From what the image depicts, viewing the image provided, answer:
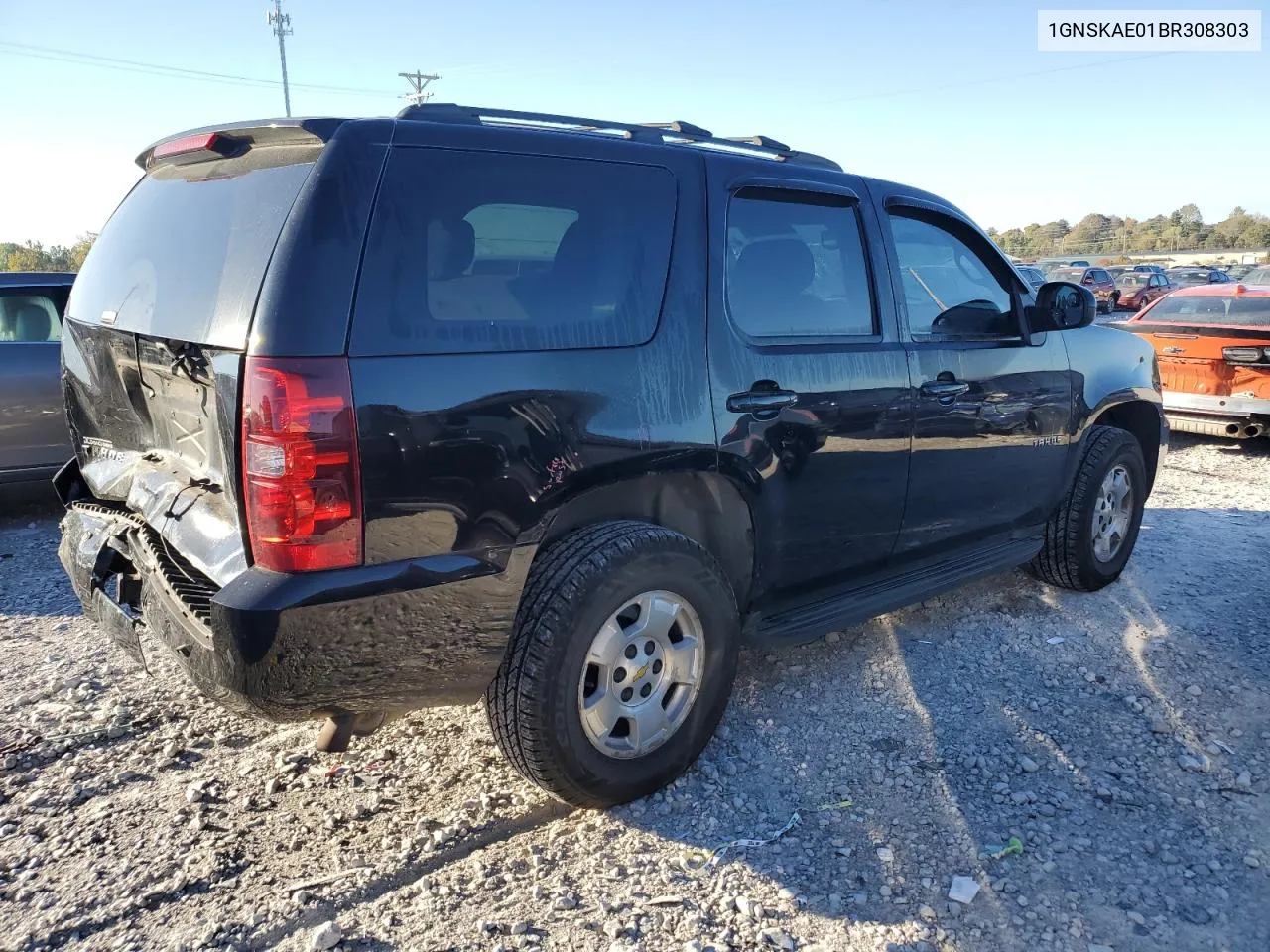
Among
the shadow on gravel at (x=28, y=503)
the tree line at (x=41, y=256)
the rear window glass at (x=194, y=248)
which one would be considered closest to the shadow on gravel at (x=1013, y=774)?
the rear window glass at (x=194, y=248)

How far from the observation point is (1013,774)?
3.06 metres

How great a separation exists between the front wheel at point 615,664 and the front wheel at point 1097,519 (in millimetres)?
2349

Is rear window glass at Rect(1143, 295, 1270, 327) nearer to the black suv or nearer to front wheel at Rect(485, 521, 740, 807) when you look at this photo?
the black suv

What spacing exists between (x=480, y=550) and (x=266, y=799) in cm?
121

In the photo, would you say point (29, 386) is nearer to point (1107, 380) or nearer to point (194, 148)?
point (194, 148)

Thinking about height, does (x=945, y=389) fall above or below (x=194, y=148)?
below

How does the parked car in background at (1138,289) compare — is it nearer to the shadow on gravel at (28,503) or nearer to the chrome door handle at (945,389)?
the chrome door handle at (945,389)

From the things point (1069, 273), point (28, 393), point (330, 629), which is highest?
point (1069, 273)

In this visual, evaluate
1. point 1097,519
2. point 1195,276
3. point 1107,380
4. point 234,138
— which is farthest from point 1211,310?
point 1195,276

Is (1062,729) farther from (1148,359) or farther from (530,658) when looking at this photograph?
(1148,359)

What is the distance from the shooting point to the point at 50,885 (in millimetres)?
2471

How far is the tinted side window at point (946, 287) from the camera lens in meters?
3.64

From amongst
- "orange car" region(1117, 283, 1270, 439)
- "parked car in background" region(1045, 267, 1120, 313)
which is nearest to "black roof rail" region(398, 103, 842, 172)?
"orange car" region(1117, 283, 1270, 439)

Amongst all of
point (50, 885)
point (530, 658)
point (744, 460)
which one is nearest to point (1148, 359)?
point (744, 460)
